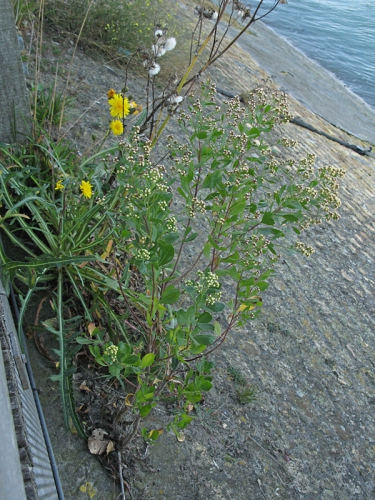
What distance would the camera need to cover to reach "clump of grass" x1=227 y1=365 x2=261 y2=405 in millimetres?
2836

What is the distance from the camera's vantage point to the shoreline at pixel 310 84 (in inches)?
403

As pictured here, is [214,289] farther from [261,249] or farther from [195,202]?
[261,249]

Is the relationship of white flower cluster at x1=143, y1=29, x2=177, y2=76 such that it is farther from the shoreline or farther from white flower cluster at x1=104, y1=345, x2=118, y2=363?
the shoreline

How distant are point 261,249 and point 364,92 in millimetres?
13490

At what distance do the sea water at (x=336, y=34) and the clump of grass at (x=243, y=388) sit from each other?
514 inches

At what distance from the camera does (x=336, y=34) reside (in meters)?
17.2

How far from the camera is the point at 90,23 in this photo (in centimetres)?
564

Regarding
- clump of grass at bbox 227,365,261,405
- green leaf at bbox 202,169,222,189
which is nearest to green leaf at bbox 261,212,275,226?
green leaf at bbox 202,169,222,189

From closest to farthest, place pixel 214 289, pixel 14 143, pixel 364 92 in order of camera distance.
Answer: pixel 214 289 → pixel 14 143 → pixel 364 92

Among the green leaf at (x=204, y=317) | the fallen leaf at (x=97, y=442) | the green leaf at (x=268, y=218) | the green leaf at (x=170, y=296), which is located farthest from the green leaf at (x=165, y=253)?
the fallen leaf at (x=97, y=442)

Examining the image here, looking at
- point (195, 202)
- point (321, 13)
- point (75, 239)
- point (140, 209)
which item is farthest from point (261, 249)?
point (321, 13)

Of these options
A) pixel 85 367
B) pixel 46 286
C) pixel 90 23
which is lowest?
pixel 85 367

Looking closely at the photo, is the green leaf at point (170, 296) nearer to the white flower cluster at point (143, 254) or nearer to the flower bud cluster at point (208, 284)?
the flower bud cluster at point (208, 284)

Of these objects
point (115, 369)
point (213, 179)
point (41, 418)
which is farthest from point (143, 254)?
point (41, 418)
